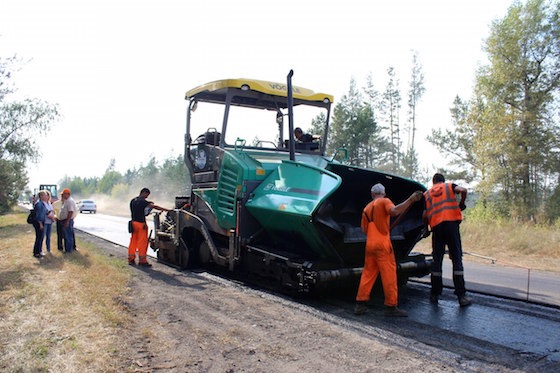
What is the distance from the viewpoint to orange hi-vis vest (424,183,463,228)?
Answer: 559 cm

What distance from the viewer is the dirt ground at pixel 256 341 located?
11.2ft

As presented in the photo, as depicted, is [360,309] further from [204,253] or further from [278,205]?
[204,253]

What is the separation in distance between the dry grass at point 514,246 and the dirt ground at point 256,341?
6.92 meters

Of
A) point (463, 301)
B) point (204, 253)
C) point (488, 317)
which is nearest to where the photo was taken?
point (488, 317)

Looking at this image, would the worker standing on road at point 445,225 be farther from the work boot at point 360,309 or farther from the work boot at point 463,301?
the work boot at point 360,309

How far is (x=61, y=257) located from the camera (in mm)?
9289

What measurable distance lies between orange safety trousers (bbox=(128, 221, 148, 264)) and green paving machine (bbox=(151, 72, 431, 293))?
0.71 m

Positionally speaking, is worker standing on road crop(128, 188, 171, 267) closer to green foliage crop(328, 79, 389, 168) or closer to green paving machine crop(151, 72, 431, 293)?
green paving machine crop(151, 72, 431, 293)

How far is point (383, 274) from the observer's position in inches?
195

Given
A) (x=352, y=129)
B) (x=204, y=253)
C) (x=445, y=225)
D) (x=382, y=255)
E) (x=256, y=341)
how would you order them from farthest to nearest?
1. (x=352, y=129)
2. (x=204, y=253)
3. (x=445, y=225)
4. (x=382, y=255)
5. (x=256, y=341)

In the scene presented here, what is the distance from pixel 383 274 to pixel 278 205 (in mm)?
1539

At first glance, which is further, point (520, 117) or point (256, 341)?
point (520, 117)

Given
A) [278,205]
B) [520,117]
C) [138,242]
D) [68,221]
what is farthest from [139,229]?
[520,117]

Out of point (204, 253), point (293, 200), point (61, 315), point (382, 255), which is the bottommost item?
point (61, 315)
